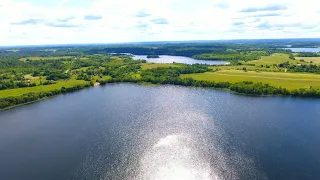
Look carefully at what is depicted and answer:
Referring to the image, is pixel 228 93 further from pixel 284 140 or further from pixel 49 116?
pixel 49 116

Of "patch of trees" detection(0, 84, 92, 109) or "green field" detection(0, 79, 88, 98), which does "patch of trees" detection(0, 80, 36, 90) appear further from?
"patch of trees" detection(0, 84, 92, 109)

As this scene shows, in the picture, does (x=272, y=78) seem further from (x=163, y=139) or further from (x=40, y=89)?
(x=40, y=89)

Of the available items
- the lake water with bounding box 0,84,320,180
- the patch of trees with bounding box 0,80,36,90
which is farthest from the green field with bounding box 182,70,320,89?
the patch of trees with bounding box 0,80,36,90

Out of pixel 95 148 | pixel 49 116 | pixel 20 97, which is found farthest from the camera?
pixel 20 97

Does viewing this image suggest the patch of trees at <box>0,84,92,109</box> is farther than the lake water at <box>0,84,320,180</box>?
Yes

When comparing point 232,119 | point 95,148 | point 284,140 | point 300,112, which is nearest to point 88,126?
point 95,148

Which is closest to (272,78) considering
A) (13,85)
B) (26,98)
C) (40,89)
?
(40,89)
